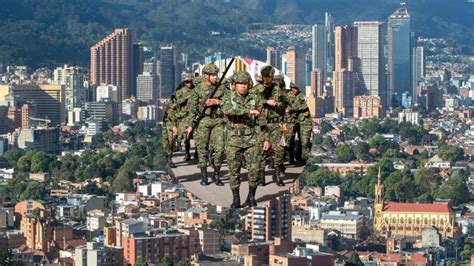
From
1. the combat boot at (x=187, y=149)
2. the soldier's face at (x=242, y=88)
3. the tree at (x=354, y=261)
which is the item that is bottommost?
the tree at (x=354, y=261)

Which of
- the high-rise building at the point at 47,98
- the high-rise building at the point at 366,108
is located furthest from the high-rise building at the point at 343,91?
the high-rise building at the point at 47,98

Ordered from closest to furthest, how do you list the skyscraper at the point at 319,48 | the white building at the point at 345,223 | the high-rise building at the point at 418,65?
the white building at the point at 345,223 → the skyscraper at the point at 319,48 → the high-rise building at the point at 418,65

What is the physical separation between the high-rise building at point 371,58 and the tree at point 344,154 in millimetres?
12875

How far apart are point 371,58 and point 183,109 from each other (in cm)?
4092

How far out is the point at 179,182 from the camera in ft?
8.16

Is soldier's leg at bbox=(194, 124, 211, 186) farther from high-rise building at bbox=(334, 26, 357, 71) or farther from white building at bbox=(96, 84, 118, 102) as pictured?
high-rise building at bbox=(334, 26, 357, 71)

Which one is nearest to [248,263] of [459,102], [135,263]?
[135,263]

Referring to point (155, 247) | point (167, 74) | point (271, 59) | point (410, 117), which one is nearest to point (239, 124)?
point (271, 59)

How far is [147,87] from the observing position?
3697 centimetres

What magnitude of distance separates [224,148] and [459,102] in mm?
37984

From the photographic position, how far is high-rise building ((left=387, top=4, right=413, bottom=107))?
4206 centimetres

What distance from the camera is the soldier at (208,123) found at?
7.78 feet

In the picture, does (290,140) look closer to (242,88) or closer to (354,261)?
(242,88)

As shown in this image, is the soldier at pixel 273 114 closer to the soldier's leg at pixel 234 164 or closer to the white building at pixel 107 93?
the soldier's leg at pixel 234 164
